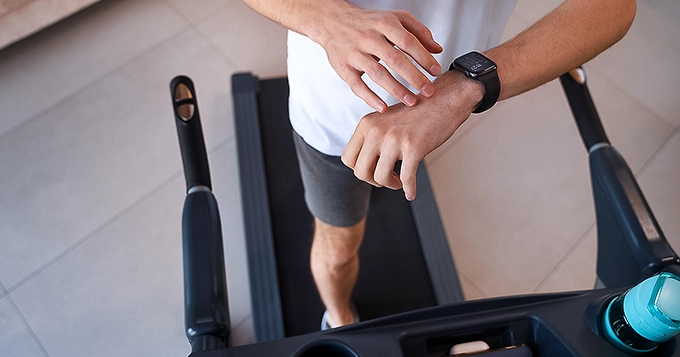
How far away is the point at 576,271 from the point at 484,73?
1.42 m

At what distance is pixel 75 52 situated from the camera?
2371 millimetres

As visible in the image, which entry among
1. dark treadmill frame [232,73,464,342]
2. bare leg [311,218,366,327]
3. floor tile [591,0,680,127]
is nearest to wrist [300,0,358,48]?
bare leg [311,218,366,327]

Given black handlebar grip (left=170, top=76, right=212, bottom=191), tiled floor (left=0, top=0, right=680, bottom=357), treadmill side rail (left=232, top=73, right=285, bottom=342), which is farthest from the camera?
tiled floor (left=0, top=0, right=680, bottom=357)

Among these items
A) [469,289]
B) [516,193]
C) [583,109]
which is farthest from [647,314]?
[516,193]

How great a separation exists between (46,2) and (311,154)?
1656mm

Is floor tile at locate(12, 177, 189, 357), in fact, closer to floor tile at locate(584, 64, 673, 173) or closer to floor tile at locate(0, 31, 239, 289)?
floor tile at locate(0, 31, 239, 289)

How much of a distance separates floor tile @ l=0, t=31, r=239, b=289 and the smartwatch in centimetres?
154

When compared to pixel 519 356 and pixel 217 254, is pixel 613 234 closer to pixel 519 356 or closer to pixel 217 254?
pixel 519 356

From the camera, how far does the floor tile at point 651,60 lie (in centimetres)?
243

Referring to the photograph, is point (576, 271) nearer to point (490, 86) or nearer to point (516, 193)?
point (516, 193)

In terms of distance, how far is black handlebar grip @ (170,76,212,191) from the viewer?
100 cm

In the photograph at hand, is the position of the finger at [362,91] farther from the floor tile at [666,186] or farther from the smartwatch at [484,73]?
the floor tile at [666,186]

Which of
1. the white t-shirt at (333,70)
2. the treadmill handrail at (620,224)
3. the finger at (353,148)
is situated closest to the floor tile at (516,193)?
the treadmill handrail at (620,224)

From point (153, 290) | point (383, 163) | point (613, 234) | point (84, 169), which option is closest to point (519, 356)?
point (383, 163)
